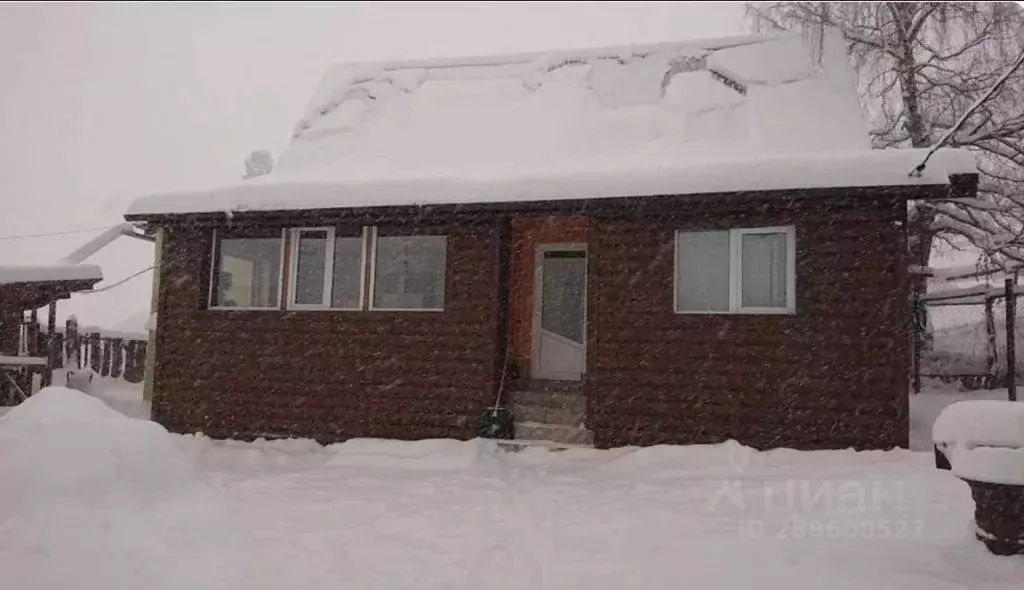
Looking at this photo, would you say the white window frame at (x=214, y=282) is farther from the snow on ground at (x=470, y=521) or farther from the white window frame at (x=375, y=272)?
the snow on ground at (x=470, y=521)

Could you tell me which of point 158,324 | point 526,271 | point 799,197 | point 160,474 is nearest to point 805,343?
point 799,197

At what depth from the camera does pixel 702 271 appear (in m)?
8.05

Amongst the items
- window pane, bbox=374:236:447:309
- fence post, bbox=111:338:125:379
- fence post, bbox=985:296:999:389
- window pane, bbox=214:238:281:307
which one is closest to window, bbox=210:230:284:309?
window pane, bbox=214:238:281:307

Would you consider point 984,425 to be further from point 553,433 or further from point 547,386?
point 547,386

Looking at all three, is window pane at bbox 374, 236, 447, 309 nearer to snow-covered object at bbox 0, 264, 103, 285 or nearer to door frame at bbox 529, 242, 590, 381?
door frame at bbox 529, 242, 590, 381

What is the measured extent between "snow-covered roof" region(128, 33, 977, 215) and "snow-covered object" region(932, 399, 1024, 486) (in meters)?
3.53

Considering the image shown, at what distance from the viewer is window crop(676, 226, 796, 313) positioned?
777 centimetres

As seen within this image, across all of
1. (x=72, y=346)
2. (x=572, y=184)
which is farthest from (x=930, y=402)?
(x=72, y=346)

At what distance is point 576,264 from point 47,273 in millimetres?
8805

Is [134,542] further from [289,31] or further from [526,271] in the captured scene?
[289,31]

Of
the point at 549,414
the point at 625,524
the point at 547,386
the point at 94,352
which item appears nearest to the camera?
the point at 625,524

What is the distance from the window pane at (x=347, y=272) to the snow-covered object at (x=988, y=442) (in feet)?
22.9

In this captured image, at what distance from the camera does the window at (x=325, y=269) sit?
30.3ft

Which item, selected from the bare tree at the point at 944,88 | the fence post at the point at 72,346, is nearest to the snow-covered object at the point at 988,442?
the bare tree at the point at 944,88
